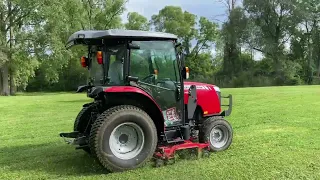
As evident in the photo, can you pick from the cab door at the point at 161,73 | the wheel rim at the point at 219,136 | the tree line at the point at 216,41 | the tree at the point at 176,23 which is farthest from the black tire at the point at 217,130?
the tree at the point at 176,23

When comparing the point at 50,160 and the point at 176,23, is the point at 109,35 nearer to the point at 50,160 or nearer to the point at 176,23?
the point at 50,160

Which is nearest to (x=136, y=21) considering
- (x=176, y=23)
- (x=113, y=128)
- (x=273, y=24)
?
(x=176, y=23)

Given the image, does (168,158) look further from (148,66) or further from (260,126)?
(260,126)

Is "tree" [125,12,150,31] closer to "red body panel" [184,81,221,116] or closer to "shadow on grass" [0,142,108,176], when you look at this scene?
"shadow on grass" [0,142,108,176]

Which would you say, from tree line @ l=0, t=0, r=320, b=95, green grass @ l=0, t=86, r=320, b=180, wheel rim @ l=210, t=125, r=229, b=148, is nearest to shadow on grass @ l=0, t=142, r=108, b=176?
green grass @ l=0, t=86, r=320, b=180

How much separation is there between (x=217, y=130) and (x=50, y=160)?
2.92 meters

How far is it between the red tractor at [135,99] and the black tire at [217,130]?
24cm

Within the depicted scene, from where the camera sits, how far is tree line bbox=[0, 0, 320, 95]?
108 feet

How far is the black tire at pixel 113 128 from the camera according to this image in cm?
481

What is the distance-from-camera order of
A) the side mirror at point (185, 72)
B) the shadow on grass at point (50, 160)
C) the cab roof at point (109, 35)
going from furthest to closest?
the side mirror at point (185, 72) < the shadow on grass at point (50, 160) < the cab roof at point (109, 35)

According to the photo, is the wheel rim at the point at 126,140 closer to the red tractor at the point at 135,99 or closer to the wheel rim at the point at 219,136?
the red tractor at the point at 135,99

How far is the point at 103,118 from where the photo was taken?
4.86 meters

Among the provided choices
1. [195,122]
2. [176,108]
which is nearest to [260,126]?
[195,122]

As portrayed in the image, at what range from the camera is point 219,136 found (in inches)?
250
